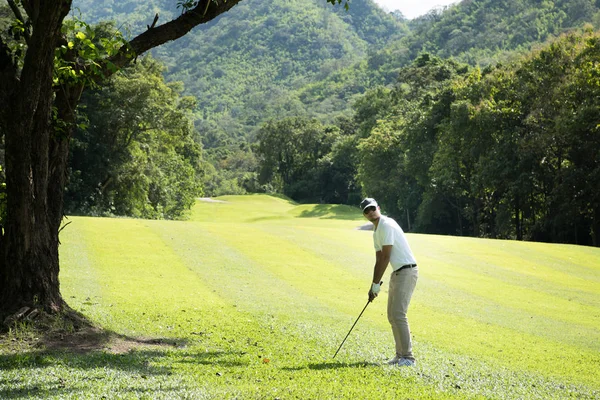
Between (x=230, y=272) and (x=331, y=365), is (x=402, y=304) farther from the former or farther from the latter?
(x=230, y=272)

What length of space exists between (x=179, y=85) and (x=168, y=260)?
48137 millimetres

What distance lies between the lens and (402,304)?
947cm

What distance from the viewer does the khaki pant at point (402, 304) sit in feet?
31.1

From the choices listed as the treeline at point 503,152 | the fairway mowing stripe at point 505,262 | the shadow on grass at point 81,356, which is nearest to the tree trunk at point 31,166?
the shadow on grass at point 81,356

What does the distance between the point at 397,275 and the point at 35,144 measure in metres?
5.87

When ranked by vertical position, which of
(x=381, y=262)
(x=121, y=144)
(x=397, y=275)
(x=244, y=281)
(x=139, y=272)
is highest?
(x=121, y=144)

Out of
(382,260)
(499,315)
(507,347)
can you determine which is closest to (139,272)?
(499,315)

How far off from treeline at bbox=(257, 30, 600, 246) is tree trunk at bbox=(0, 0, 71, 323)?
117 feet

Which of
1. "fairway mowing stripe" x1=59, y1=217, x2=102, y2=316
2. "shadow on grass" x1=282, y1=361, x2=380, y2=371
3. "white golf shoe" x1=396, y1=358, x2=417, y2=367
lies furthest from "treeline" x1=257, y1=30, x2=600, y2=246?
"shadow on grass" x1=282, y1=361, x2=380, y2=371

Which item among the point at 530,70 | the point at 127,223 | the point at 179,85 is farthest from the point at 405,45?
the point at 127,223

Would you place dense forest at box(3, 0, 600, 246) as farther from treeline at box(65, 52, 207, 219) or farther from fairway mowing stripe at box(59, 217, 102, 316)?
fairway mowing stripe at box(59, 217, 102, 316)

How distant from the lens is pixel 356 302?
56.7 feet

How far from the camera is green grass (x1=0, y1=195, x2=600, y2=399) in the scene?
804cm

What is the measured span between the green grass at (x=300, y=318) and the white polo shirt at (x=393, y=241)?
5.14ft
